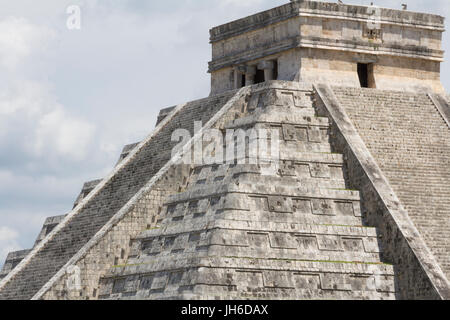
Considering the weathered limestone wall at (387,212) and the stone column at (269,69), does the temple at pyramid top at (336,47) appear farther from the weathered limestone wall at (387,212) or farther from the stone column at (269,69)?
the weathered limestone wall at (387,212)

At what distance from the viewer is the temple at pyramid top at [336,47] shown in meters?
36.1

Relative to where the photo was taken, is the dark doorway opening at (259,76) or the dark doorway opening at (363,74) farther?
the dark doorway opening at (259,76)

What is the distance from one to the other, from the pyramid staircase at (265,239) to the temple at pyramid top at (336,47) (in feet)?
10.4

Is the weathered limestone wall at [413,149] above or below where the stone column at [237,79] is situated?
below

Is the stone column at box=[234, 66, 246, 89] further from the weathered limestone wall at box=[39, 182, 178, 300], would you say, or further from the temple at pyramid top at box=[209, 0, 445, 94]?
the weathered limestone wall at box=[39, 182, 178, 300]

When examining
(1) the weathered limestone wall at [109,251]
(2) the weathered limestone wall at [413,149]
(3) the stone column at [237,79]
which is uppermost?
(3) the stone column at [237,79]

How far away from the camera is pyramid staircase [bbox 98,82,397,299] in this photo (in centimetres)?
2997

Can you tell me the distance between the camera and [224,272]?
29.7m

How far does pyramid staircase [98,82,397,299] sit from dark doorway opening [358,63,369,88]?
4206 millimetres

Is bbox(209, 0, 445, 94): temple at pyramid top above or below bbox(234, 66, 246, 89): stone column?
above

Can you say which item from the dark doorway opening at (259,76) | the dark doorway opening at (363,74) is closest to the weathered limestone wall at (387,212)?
the dark doorway opening at (363,74)

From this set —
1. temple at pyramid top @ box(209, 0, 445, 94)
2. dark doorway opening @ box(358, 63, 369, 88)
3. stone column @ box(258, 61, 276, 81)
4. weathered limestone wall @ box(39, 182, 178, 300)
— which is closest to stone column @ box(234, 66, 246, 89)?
temple at pyramid top @ box(209, 0, 445, 94)

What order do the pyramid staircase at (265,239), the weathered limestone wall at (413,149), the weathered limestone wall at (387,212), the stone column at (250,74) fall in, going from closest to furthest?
the pyramid staircase at (265,239)
the weathered limestone wall at (387,212)
the weathered limestone wall at (413,149)
the stone column at (250,74)
